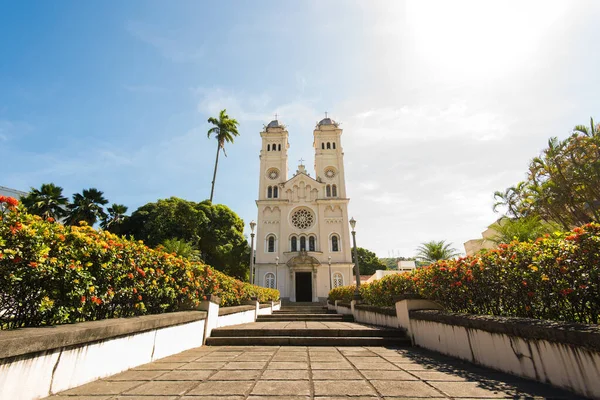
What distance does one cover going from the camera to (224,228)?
28484 millimetres

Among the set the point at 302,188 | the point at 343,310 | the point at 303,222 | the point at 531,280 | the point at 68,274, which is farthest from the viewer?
the point at 302,188

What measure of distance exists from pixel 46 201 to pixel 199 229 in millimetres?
11434

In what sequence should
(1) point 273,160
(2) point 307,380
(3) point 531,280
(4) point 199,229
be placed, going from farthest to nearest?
1. (1) point 273,160
2. (4) point 199,229
3. (3) point 531,280
4. (2) point 307,380

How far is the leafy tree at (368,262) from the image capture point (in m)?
50.2

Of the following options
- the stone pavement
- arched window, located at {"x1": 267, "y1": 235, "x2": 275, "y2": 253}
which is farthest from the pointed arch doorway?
the stone pavement

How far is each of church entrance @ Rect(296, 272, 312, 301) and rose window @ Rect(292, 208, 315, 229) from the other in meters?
5.16

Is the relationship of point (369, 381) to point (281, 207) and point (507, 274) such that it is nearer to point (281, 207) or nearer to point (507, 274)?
point (507, 274)

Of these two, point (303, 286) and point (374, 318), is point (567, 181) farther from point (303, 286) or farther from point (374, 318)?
point (303, 286)

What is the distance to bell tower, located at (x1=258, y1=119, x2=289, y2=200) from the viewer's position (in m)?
32.0

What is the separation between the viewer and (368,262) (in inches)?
2014

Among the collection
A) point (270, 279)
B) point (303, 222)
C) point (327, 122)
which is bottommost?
point (270, 279)

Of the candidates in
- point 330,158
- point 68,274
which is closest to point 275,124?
point 330,158

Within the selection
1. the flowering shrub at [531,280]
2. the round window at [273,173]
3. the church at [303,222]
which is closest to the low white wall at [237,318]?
the flowering shrub at [531,280]

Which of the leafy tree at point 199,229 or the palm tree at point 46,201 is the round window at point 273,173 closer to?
the leafy tree at point 199,229
